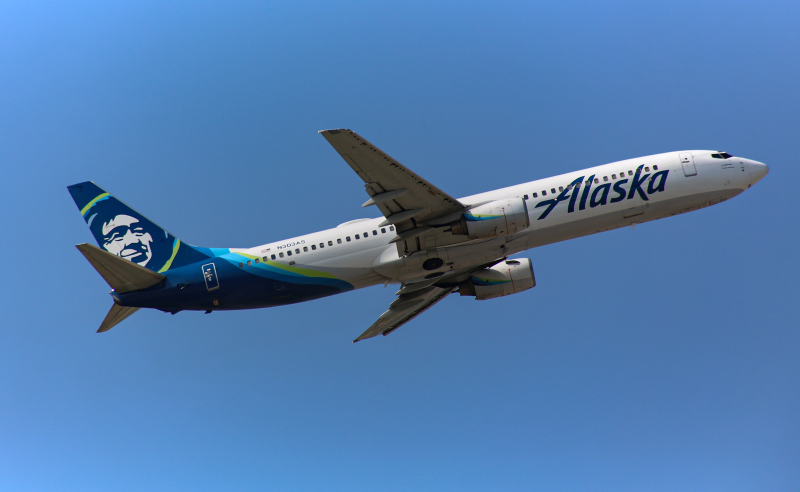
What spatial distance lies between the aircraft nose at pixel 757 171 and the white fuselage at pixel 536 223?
1.86 meters

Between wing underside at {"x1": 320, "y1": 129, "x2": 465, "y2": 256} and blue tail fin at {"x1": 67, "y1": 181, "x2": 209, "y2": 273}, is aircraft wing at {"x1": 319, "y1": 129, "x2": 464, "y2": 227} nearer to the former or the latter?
wing underside at {"x1": 320, "y1": 129, "x2": 465, "y2": 256}

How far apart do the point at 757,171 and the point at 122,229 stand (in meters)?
33.2

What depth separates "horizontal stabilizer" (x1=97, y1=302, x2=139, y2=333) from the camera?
31758mm

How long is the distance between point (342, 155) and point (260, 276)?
8439 millimetres

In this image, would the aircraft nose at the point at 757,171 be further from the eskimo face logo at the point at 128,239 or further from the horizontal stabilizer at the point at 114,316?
the horizontal stabilizer at the point at 114,316

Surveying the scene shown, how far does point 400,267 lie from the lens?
32.1m

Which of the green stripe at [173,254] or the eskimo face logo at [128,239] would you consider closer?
the green stripe at [173,254]

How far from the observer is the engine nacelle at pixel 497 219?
99.3 ft

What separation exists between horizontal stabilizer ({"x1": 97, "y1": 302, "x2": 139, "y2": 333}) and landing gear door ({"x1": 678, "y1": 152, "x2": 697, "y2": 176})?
93.4 ft

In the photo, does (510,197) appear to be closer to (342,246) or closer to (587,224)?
(587,224)

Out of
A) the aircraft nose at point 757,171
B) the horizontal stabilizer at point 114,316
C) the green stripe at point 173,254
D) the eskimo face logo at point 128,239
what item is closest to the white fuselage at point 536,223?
the aircraft nose at point 757,171

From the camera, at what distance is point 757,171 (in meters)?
34.3

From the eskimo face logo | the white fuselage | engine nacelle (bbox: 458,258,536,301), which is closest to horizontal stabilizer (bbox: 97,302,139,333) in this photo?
the eskimo face logo

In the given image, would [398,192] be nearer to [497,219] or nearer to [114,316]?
[497,219]
